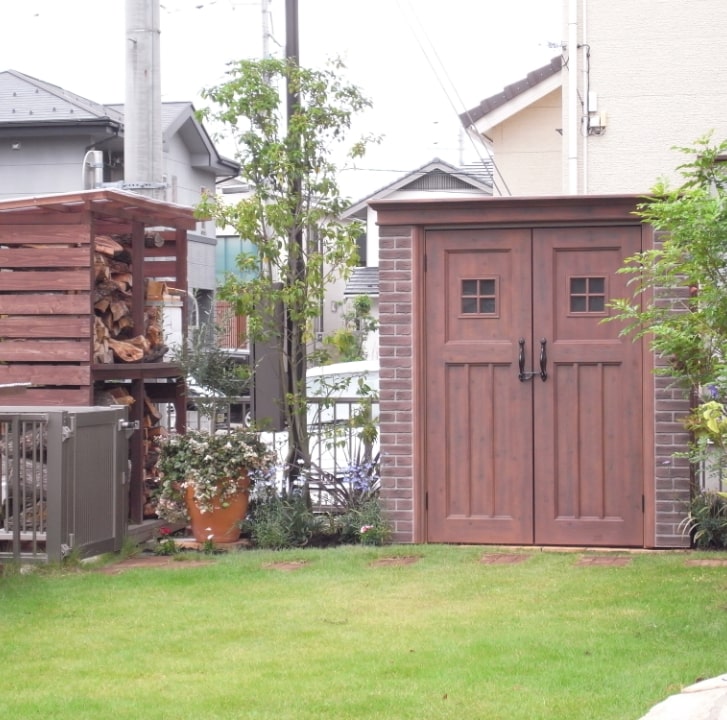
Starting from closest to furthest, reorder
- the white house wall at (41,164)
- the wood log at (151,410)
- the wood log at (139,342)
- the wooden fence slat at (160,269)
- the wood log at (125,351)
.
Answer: the wood log at (125,351) → the wood log at (139,342) → the wood log at (151,410) → the wooden fence slat at (160,269) → the white house wall at (41,164)

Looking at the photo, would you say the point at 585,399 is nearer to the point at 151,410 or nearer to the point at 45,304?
the point at 151,410

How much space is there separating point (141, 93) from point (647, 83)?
221 inches

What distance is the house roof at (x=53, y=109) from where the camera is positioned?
26.5 meters

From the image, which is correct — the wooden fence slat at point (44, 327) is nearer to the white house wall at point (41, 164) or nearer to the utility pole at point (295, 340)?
the utility pole at point (295, 340)

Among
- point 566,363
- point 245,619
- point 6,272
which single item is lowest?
point 245,619

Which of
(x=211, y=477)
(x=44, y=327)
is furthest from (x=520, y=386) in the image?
(x=44, y=327)

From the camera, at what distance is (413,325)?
9.10m

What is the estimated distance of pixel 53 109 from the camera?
2730 cm

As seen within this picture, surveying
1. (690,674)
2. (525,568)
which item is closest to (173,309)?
(525,568)

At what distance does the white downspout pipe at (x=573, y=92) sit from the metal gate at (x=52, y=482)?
7035mm

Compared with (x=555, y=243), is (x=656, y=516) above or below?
below

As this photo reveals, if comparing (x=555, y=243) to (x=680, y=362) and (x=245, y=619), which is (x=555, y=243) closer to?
(x=680, y=362)

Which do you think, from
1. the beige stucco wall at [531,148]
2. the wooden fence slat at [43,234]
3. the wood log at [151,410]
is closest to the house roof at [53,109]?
the beige stucco wall at [531,148]

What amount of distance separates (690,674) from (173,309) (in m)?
6.49
